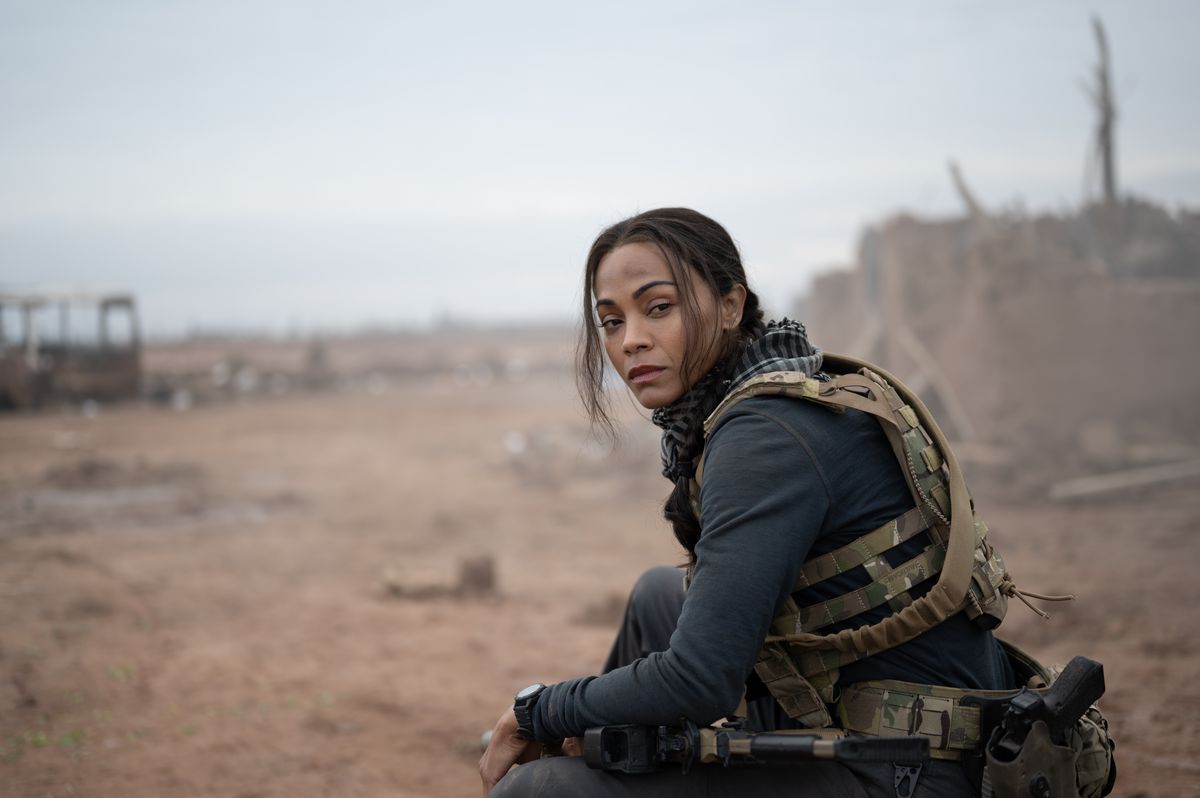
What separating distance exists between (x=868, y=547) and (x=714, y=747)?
47 centimetres

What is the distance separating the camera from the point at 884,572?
5.75 feet

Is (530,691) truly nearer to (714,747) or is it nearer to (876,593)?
(714,747)

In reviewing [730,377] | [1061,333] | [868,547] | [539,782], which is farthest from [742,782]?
[1061,333]

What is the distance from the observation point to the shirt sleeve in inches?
64.0

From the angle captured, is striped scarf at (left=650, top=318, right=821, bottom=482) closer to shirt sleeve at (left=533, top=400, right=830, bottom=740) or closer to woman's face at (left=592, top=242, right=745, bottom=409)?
woman's face at (left=592, top=242, right=745, bottom=409)

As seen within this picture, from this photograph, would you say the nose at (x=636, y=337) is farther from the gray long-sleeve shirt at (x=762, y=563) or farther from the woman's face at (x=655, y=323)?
the gray long-sleeve shirt at (x=762, y=563)

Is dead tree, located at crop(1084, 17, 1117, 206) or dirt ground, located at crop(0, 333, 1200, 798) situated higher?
dead tree, located at crop(1084, 17, 1117, 206)

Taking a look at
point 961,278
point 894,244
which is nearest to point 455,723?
point 961,278

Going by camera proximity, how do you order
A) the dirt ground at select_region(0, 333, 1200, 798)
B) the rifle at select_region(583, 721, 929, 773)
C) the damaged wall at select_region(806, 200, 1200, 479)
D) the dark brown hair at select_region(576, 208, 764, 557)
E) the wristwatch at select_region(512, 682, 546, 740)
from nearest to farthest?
the rifle at select_region(583, 721, 929, 773), the wristwatch at select_region(512, 682, 546, 740), the dark brown hair at select_region(576, 208, 764, 557), the dirt ground at select_region(0, 333, 1200, 798), the damaged wall at select_region(806, 200, 1200, 479)

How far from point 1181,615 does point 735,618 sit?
186 inches

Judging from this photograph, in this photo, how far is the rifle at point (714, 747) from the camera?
5.25 feet

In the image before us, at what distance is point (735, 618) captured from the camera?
64.0 inches

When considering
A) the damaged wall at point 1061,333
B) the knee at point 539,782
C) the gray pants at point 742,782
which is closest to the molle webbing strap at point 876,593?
the gray pants at point 742,782

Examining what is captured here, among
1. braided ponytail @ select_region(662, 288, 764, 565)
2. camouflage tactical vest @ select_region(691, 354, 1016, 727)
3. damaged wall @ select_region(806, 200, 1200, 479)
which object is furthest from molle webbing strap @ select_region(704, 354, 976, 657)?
damaged wall @ select_region(806, 200, 1200, 479)
